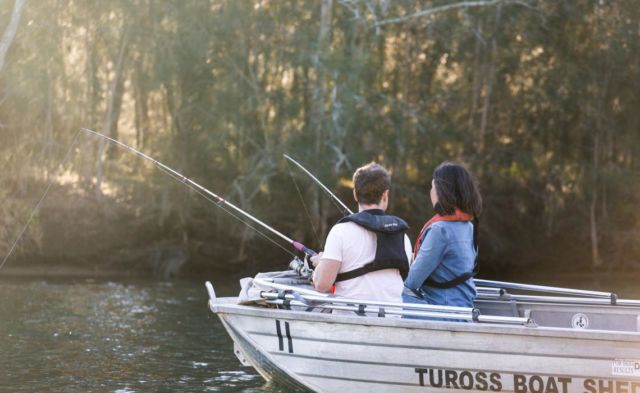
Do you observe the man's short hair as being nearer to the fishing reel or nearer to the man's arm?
the man's arm

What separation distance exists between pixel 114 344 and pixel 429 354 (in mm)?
5724

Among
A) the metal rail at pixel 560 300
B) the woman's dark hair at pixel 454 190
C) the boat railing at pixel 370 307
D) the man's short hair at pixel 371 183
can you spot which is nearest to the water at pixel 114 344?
the boat railing at pixel 370 307

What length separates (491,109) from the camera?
26.4 metres

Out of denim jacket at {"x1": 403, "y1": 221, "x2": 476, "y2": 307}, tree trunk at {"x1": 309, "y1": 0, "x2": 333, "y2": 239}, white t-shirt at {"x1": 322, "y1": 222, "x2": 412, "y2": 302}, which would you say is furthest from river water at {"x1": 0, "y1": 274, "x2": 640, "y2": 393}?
tree trunk at {"x1": 309, "y1": 0, "x2": 333, "y2": 239}

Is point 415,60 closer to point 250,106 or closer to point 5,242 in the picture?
point 250,106

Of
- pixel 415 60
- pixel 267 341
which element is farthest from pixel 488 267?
pixel 267 341

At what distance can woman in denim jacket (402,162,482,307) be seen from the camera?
7641mm

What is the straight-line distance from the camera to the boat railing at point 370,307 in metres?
7.49

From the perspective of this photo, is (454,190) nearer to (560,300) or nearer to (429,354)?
(429,354)

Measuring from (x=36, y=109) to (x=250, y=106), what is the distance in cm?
450

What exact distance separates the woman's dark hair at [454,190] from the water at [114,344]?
2661mm

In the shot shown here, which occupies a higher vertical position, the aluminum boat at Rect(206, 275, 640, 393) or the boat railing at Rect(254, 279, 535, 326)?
the boat railing at Rect(254, 279, 535, 326)

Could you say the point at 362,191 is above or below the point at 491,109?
below

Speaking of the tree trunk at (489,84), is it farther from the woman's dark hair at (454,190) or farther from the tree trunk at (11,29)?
the woman's dark hair at (454,190)
